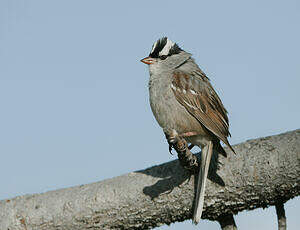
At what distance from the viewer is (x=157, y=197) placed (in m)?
3.43

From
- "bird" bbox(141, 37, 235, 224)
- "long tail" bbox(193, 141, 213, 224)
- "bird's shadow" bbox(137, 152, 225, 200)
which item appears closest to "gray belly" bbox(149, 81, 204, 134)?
"bird" bbox(141, 37, 235, 224)

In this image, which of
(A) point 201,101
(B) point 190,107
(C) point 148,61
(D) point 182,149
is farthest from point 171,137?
(C) point 148,61

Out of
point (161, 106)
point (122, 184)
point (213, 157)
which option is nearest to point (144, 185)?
point (122, 184)

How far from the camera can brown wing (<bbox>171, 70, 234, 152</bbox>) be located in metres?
4.09

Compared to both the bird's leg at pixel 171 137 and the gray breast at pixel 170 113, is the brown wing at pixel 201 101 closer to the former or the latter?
the gray breast at pixel 170 113

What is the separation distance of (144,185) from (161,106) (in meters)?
0.96

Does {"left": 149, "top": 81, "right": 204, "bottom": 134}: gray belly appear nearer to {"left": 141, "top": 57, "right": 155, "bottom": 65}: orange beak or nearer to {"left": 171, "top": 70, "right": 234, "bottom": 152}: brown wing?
{"left": 171, "top": 70, "right": 234, "bottom": 152}: brown wing

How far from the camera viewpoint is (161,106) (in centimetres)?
410

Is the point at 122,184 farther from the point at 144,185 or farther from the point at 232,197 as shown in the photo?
the point at 232,197

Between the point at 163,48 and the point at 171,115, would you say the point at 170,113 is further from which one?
the point at 163,48

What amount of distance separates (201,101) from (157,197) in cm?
130

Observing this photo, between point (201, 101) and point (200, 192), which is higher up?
point (201, 101)

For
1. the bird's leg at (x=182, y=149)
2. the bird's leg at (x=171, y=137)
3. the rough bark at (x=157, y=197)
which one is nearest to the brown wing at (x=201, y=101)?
the rough bark at (x=157, y=197)

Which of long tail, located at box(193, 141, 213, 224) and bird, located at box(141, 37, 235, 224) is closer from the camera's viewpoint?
long tail, located at box(193, 141, 213, 224)
